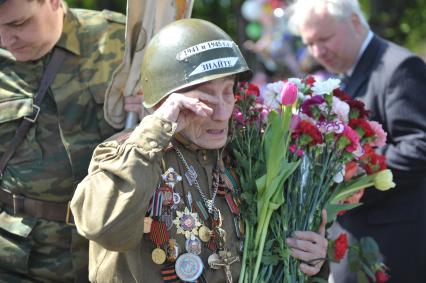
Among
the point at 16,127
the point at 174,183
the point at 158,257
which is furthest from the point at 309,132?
the point at 16,127

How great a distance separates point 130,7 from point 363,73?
1755 mm

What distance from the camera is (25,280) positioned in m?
3.78

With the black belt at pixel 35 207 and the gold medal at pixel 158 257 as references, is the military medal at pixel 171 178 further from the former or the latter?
the black belt at pixel 35 207

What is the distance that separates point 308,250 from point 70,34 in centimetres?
171

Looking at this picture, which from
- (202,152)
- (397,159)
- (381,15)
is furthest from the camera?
(381,15)

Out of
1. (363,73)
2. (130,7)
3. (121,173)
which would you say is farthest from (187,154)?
(363,73)

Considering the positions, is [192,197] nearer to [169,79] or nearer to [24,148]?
[169,79]

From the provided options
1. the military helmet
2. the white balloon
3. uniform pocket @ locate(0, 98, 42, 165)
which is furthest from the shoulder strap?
the white balloon

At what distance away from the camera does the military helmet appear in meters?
3.07

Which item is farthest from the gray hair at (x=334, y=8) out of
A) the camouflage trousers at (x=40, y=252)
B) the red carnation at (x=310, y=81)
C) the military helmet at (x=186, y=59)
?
the camouflage trousers at (x=40, y=252)

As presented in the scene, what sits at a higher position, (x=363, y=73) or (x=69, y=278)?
(x=363, y=73)

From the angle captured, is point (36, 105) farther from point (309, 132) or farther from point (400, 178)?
point (400, 178)

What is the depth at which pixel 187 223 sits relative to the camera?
119 inches

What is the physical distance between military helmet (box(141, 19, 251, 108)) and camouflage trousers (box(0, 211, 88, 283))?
96 centimetres
